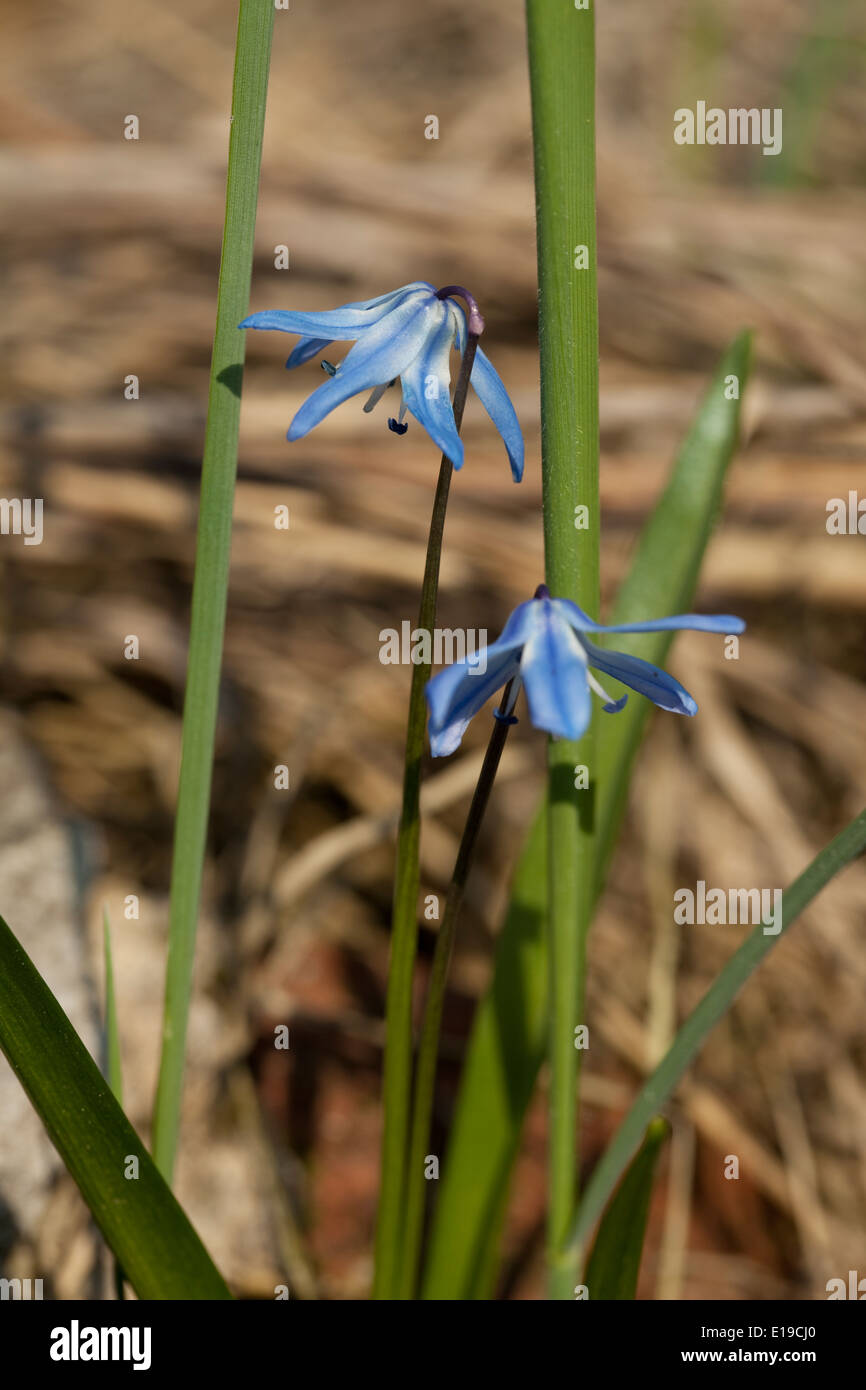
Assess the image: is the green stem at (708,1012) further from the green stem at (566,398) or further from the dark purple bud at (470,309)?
the dark purple bud at (470,309)


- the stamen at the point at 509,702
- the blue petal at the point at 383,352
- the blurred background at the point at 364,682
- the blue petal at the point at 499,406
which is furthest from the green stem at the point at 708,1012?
the blurred background at the point at 364,682

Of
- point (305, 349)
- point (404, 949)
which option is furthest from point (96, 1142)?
point (305, 349)

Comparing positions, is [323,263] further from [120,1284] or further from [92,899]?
[120,1284]

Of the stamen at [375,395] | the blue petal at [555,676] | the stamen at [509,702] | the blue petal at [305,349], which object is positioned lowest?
the blue petal at [555,676]

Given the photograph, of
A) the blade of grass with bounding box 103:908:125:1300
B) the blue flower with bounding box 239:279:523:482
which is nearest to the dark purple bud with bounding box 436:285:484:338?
the blue flower with bounding box 239:279:523:482

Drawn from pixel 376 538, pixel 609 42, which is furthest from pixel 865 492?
pixel 609 42

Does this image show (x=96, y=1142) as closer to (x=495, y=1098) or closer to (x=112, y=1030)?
(x=112, y=1030)

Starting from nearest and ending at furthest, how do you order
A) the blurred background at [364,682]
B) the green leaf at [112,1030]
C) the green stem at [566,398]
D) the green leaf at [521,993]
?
the green stem at [566,398], the green leaf at [112,1030], the green leaf at [521,993], the blurred background at [364,682]

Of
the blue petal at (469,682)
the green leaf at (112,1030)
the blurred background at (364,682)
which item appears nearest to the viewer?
the blue petal at (469,682)
